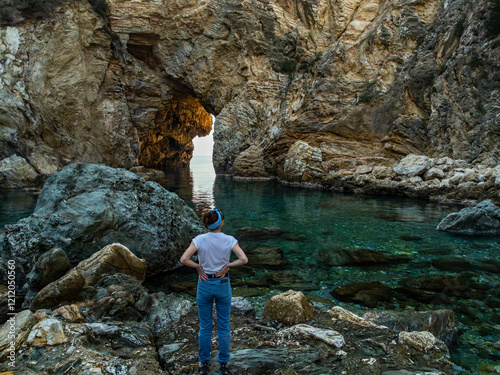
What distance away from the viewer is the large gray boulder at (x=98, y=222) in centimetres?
666

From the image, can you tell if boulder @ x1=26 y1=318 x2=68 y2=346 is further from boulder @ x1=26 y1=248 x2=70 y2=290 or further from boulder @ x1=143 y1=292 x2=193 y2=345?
boulder @ x1=26 y1=248 x2=70 y2=290

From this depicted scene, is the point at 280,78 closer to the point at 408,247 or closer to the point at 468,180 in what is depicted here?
the point at 468,180

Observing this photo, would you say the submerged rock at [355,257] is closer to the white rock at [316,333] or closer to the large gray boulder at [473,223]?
the white rock at [316,333]

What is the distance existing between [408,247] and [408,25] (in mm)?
31453

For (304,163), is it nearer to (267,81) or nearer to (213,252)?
(267,81)

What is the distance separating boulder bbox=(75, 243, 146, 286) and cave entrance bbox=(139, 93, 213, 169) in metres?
38.8

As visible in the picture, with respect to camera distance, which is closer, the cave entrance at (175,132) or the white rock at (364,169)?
the white rock at (364,169)

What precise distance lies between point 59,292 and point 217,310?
2.93 meters

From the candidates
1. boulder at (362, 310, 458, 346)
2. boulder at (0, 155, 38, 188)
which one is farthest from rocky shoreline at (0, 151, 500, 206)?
boulder at (362, 310, 458, 346)

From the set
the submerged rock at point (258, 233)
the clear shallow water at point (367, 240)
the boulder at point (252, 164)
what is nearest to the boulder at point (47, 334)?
the clear shallow water at point (367, 240)

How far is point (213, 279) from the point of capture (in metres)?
3.23

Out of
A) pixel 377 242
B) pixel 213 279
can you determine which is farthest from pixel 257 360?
pixel 377 242

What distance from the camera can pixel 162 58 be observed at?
40062 mm

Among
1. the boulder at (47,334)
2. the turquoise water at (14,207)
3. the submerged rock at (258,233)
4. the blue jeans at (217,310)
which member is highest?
the blue jeans at (217,310)
